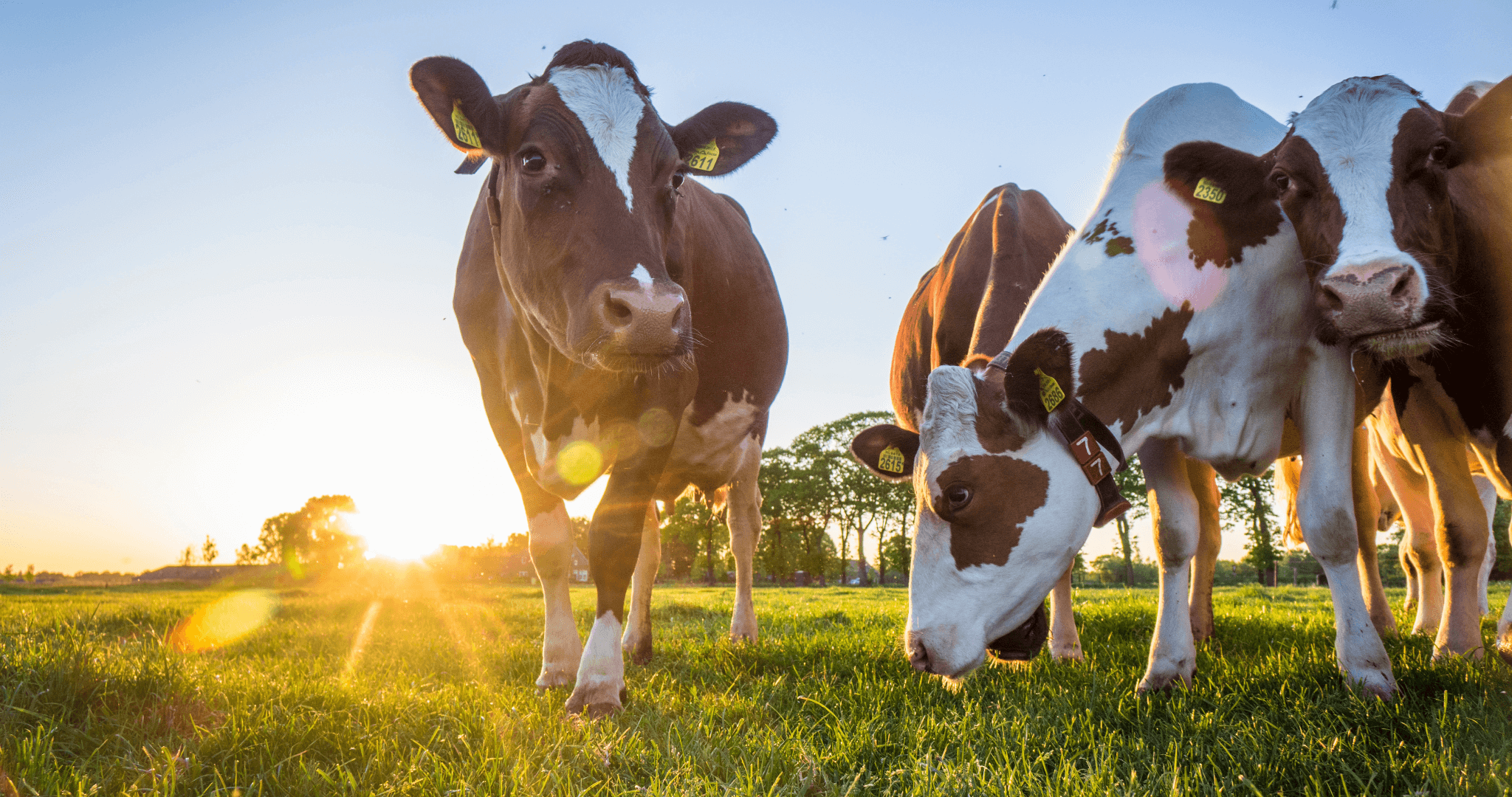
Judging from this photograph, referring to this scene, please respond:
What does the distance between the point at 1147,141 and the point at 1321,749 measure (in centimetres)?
347

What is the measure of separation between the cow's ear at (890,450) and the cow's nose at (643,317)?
4.14 feet

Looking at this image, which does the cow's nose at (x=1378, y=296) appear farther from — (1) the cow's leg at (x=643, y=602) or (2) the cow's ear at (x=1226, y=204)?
(1) the cow's leg at (x=643, y=602)

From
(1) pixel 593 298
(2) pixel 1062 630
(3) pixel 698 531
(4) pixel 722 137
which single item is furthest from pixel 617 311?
(3) pixel 698 531

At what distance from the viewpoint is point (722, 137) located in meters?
4.48

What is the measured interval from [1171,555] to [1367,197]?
1.87 metres

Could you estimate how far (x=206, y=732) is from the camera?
2.67m

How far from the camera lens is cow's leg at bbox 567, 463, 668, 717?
3527mm

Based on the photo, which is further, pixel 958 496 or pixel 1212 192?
pixel 1212 192

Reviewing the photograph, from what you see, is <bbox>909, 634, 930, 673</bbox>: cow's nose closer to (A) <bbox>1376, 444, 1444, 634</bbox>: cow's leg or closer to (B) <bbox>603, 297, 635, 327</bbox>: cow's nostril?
(B) <bbox>603, 297, 635, 327</bbox>: cow's nostril

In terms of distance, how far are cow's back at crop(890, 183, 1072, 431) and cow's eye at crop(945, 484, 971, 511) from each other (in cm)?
103

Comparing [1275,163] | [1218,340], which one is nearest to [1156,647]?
[1218,340]

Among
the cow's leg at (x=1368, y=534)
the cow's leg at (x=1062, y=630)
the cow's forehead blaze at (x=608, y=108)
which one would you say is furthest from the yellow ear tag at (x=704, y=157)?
the cow's leg at (x=1368, y=534)

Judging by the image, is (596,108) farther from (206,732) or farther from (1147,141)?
(1147,141)

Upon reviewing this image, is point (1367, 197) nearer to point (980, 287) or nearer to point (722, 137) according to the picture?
point (980, 287)
